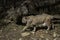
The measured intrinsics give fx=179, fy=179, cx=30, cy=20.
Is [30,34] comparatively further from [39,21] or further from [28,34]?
[39,21]

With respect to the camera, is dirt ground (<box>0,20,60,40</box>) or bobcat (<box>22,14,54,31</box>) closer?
dirt ground (<box>0,20,60,40</box>)

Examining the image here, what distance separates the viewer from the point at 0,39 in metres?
3.71

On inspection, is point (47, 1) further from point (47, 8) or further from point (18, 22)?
point (18, 22)

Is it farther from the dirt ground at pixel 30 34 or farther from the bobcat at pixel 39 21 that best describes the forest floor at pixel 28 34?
the bobcat at pixel 39 21

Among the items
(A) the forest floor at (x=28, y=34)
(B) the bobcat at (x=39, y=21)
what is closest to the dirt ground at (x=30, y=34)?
(A) the forest floor at (x=28, y=34)

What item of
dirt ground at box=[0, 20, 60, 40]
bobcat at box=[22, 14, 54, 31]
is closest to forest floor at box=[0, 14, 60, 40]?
dirt ground at box=[0, 20, 60, 40]

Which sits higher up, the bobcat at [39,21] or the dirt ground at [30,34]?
the bobcat at [39,21]

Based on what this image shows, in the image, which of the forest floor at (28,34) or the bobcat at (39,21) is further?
the bobcat at (39,21)

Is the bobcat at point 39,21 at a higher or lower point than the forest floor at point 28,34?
higher

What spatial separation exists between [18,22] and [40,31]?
23.3 inches

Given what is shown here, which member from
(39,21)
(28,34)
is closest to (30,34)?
(28,34)

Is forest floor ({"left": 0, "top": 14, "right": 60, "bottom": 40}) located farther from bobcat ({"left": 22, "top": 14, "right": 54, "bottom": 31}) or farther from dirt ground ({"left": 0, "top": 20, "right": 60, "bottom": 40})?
bobcat ({"left": 22, "top": 14, "right": 54, "bottom": 31})

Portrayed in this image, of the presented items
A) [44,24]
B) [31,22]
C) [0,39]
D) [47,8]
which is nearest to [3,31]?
[0,39]

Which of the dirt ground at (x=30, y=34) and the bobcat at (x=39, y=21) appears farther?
the bobcat at (x=39, y=21)
